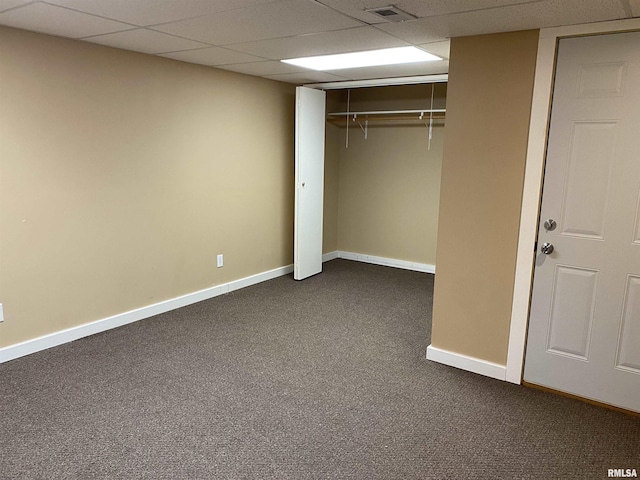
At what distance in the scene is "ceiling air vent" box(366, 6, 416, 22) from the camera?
2.49 metres

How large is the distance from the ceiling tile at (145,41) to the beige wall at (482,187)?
1843mm

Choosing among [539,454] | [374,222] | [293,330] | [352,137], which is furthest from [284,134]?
[539,454]

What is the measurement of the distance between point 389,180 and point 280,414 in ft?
12.9

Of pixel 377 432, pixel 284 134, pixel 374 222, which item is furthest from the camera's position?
pixel 374 222

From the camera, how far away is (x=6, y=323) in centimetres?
335

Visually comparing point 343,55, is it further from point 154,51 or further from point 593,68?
point 593,68

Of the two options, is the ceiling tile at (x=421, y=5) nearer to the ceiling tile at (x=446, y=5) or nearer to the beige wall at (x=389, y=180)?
the ceiling tile at (x=446, y=5)

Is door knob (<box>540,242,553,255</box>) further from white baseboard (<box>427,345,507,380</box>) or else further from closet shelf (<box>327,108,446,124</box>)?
closet shelf (<box>327,108,446,124</box>)

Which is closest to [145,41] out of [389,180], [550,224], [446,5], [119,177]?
[119,177]

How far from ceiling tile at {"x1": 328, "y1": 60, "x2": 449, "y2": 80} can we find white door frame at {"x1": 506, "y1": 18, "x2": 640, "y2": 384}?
1.25 metres

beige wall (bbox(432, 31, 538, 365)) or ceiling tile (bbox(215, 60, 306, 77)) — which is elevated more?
ceiling tile (bbox(215, 60, 306, 77))

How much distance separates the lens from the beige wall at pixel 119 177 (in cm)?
334

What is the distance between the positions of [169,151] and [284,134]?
5.15ft

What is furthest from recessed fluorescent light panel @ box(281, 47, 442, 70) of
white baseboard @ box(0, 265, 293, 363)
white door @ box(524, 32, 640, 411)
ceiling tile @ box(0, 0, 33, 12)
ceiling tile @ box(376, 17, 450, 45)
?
white baseboard @ box(0, 265, 293, 363)
